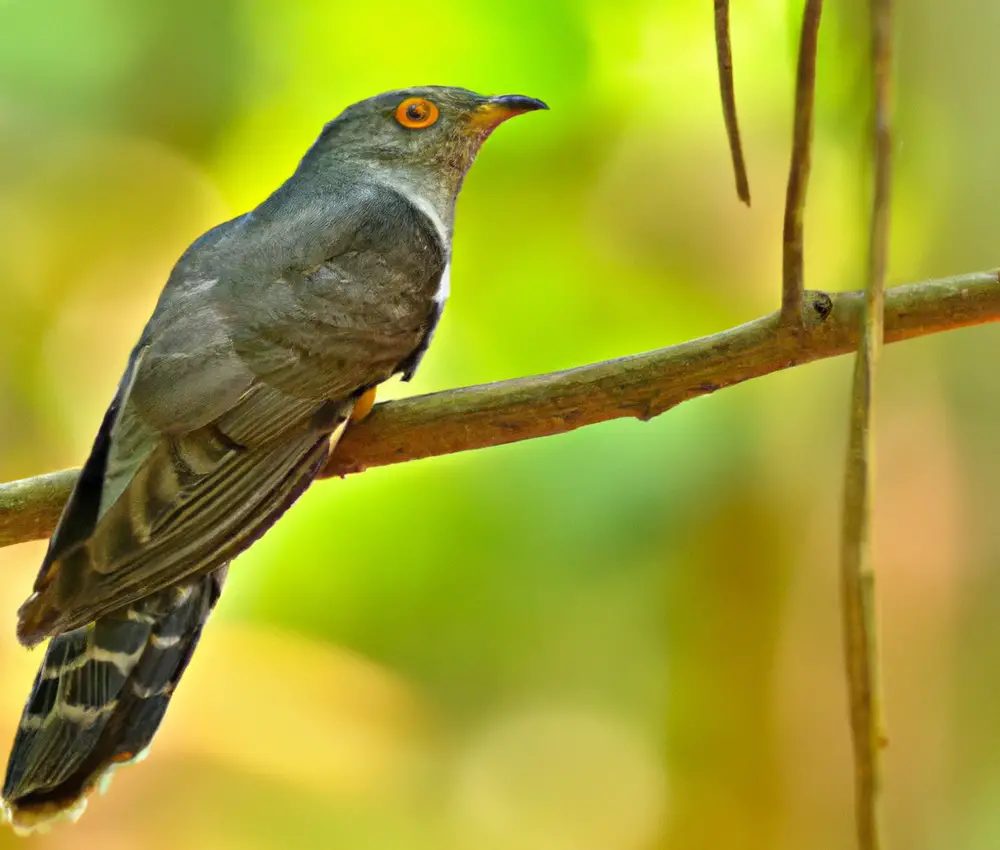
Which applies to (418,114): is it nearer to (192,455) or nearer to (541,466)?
(192,455)

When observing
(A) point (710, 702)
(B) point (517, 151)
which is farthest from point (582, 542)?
(B) point (517, 151)

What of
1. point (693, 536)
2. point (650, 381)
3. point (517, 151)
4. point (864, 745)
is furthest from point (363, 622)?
point (864, 745)

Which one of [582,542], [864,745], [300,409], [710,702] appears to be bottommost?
[864,745]

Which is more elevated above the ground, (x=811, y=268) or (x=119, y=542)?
(x=811, y=268)

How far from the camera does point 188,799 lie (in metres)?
3.30

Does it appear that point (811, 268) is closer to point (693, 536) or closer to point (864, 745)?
point (693, 536)

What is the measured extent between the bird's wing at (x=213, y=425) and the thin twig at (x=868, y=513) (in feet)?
3.41

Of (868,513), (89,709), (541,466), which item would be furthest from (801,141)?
(541,466)

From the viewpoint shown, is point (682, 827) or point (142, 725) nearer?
point (142, 725)

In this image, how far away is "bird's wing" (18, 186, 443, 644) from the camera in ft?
4.95

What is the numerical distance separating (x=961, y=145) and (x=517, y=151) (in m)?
1.33

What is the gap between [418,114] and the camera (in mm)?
2311

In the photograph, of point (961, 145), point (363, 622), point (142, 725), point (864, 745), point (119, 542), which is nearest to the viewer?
point (864, 745)

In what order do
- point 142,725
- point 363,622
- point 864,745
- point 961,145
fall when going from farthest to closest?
1. point 363,622
2. point 961,145
3. point 142,725
4. point 864,745
